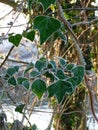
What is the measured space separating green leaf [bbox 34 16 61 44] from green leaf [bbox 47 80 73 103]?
89 mm

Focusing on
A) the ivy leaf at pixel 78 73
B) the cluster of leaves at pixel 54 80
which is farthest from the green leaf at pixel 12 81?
the ivy leaf at pixel 78 73

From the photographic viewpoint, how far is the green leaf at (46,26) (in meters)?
0.68

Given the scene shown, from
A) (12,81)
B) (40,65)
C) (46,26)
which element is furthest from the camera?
(12,81)

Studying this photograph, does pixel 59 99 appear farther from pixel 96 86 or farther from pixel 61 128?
pixel 61 128

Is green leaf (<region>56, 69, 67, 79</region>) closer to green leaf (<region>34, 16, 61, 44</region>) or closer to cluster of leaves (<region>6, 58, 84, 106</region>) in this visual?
cluster of leaves (<region>6, 58, 84, 106</region>)

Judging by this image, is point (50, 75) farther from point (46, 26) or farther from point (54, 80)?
point (46, 26)

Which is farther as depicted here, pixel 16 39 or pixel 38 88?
pixel 16 39

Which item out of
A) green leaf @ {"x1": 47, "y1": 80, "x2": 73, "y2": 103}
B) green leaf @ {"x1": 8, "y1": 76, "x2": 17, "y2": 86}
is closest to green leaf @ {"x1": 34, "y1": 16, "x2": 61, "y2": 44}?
green leaf @ {"x1": 47, "y1": 80, "x2": 73, "y2": 103}

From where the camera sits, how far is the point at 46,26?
69 cm

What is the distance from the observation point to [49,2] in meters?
0.68

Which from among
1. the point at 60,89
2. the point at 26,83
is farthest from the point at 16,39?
the point at 60,89

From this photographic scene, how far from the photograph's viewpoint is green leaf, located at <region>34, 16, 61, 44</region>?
0.68 m

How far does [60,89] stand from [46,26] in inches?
4.8

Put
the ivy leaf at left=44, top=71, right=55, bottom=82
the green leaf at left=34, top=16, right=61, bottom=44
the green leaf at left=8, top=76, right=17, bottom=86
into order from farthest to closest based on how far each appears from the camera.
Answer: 1. the green leaf at left=8, top=76, right=17, bottom=86
2. the ivy leaf at left=44, top=71, right=55, bottom=82
3. the green leaf at left=34, top=16, right=61, bottom=44
